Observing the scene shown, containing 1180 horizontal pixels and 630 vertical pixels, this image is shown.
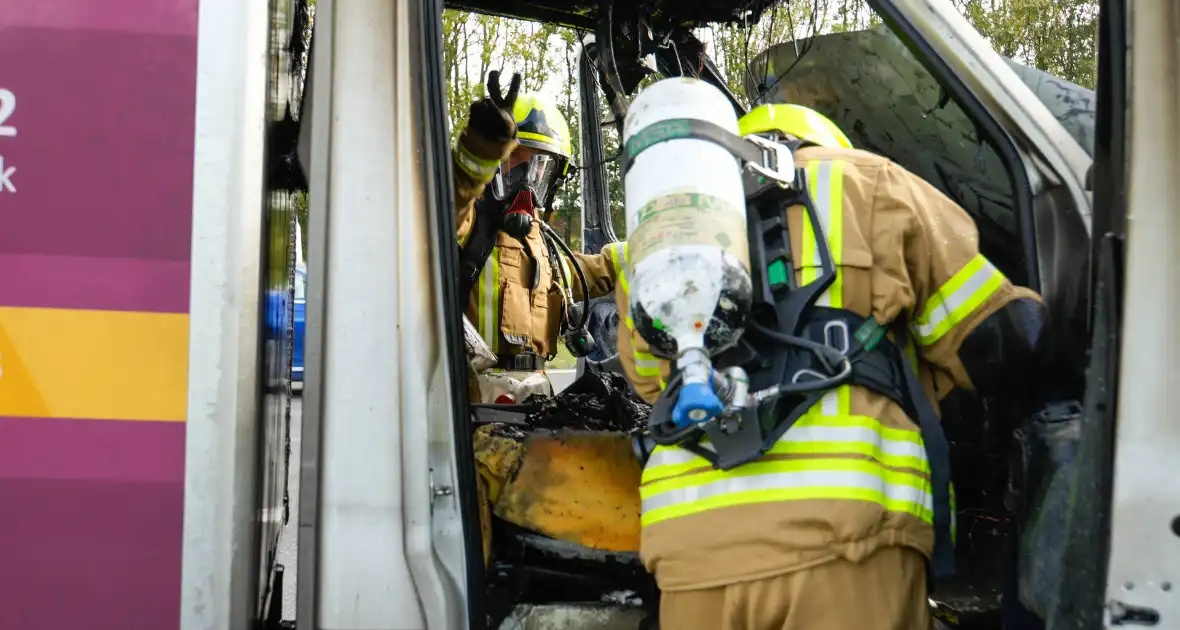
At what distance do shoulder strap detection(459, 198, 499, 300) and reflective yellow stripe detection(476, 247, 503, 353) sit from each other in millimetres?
183

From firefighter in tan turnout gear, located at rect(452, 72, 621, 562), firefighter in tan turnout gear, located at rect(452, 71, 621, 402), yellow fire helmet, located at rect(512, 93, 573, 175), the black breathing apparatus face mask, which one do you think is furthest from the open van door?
yellow fire helmet, located at rect(512, 93, 573, 175)

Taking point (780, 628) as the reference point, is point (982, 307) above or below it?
above

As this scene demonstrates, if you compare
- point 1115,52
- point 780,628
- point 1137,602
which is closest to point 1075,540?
point 1137,602

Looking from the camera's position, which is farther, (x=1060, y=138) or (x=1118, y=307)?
(x=1060, y=138)

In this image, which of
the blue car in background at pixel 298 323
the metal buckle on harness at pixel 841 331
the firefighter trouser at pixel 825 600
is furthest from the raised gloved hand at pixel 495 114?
the firefighter trouser at pixel 825 600

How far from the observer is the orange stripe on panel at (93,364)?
147 cm

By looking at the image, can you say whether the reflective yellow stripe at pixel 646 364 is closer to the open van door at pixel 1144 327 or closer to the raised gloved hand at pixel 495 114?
the open van door at pixel 1144 327

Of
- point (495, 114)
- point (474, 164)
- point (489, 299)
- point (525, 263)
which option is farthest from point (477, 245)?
point (495, 114)

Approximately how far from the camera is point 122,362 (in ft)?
4.91

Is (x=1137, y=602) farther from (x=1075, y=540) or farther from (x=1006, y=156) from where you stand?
(x=1006, y=156)

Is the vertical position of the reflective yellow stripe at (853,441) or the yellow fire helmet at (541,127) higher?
the yellow fire helmet at (541,127)

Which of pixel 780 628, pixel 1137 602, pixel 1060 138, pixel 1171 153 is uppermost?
pixel 1060 138

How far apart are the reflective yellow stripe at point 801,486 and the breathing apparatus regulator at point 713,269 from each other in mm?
44

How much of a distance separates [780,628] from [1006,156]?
1.14 meters
